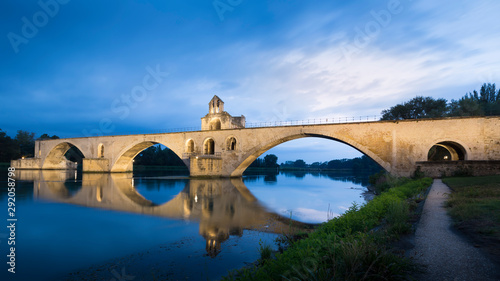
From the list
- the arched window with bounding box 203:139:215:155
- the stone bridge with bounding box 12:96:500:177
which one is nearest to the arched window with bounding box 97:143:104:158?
the stone bridge with bounding box 12:96:500:177

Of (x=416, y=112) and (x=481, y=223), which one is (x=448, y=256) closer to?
(x=481, y=223)

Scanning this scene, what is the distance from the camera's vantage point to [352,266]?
9.58 ft

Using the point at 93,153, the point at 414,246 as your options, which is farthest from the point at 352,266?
the point at 93,153

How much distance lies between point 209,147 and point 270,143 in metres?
9.42

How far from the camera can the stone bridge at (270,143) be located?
22.2 m

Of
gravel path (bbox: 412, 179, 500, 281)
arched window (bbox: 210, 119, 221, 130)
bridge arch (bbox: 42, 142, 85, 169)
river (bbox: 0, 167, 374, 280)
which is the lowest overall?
river (bbox: 0, 167, 374, 280)

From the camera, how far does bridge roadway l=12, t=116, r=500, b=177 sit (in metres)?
22.0

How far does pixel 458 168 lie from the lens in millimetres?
19109

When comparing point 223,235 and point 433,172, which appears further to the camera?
point 433,172

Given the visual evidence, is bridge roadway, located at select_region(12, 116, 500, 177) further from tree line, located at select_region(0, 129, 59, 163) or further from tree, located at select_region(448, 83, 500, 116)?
tree line, located at select_region(0, 129, 59, 163)

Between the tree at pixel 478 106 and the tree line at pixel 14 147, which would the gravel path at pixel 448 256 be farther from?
the tree line at pixel 14 147

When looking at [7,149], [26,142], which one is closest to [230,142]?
[7,149]

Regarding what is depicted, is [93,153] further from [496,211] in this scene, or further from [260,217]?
[496,211]

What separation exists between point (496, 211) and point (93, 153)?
48.8 meters
